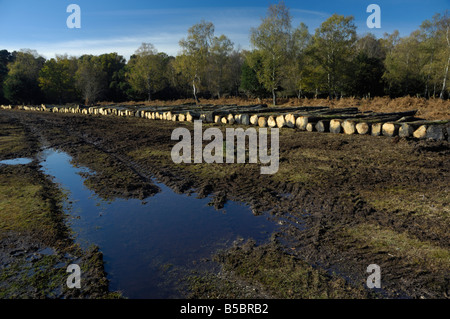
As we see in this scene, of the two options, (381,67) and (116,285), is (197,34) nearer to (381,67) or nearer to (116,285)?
(381,67)

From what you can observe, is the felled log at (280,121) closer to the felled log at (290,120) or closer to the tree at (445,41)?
the felled log at (290,120)

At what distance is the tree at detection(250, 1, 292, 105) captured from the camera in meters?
29.0

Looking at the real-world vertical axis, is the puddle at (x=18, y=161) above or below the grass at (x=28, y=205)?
above

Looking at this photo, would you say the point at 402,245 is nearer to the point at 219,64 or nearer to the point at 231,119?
the point at 231,119

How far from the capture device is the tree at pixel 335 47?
29734 mm

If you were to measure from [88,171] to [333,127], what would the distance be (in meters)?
10.3

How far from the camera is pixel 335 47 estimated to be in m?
30.0

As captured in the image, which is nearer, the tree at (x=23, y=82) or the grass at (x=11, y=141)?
the grass at (x=11, y=141)

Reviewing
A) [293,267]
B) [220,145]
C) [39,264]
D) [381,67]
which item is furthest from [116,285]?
[381,67]

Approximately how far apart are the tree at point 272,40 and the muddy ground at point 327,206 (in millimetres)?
18907

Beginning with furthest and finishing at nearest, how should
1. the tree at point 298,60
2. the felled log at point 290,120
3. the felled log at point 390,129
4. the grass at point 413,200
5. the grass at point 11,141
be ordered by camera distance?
the tree at point 298,60 < the felled log at point 290,120 < the grass at point 11,141 < the felled log at point 390,129 < the grass at point 413,200

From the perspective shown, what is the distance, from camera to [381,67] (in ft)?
125

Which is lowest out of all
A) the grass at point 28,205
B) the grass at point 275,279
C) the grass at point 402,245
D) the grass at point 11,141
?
the grass at point 275,279

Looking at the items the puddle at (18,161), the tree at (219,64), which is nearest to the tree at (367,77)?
the tree at (219,64)
